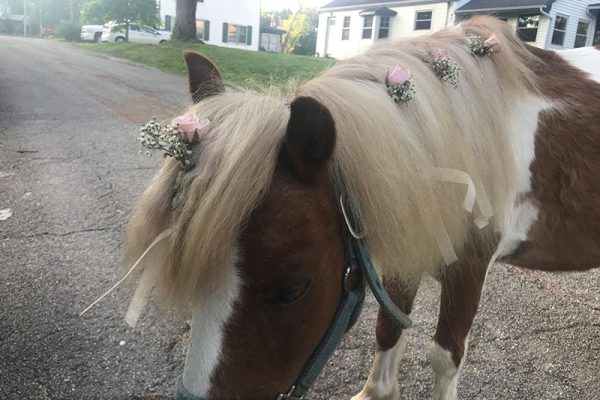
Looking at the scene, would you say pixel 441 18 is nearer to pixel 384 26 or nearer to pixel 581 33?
pixel 384 26

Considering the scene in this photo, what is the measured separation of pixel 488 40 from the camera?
1.73 meters

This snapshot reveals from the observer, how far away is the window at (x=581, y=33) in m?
20.9

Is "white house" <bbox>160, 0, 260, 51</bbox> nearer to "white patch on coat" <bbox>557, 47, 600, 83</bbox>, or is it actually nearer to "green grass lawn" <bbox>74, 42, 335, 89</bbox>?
"green grass lawn" <bbox>74, 42, 335, 89</bbox>

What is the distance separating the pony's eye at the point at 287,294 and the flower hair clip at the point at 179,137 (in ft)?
1.26

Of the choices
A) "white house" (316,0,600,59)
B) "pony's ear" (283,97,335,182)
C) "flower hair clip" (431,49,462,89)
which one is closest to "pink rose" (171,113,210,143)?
"pony's ear" (283,97,335,182)

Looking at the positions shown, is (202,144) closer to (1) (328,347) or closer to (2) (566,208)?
(1) (328,347)

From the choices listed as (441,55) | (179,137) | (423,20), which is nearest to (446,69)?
(441,55)

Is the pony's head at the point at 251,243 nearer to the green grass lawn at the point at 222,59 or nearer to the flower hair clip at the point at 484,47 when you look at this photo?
the flower hair clip at the point at 484,47

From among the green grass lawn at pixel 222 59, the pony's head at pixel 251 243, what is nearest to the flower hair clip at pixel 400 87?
the pony's head at pixel 251 243

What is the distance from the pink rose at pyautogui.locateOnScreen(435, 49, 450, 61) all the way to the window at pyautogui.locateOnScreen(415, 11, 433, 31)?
78.3 ft

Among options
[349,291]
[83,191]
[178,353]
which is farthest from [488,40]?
[83,191]

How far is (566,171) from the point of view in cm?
182

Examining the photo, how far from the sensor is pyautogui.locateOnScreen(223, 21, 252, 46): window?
37.2 metres

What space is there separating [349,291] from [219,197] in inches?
17.7
